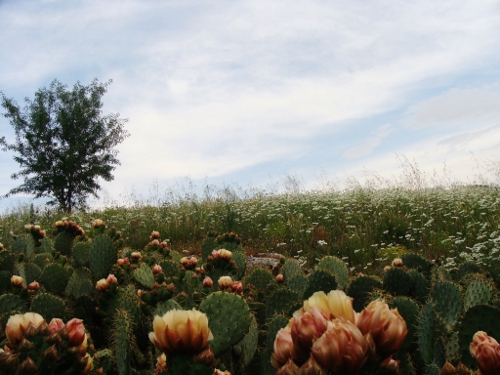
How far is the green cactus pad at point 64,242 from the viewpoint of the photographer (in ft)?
13.1

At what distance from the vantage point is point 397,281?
2.29 meters

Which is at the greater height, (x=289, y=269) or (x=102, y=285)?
(x=102, y=285)

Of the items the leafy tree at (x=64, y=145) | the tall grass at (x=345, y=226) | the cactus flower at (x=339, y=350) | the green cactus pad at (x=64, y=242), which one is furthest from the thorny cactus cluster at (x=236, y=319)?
the leafy tree at (x=64, y=145)

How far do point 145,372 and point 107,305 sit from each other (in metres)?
0.49

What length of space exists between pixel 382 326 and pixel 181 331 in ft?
1.34

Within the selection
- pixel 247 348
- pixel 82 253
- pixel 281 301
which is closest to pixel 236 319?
pixel 247 348

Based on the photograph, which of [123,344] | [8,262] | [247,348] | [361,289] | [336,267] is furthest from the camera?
[8,262]

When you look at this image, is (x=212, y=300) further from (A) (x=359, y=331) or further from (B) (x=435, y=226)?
(B) (x=435, y=226)

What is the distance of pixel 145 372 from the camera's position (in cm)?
190

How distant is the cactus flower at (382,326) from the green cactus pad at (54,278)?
8.31ft

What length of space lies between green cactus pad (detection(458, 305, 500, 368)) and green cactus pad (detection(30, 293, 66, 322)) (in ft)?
5.45

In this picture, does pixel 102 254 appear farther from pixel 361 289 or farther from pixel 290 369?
pixel 290 369

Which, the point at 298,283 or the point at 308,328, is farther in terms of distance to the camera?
the point at 298,283

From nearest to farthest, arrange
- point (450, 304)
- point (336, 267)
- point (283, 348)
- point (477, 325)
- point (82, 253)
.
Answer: point (283, 348), point (477, 325), point (450, 304), point (336, 267), point (82, 253)
